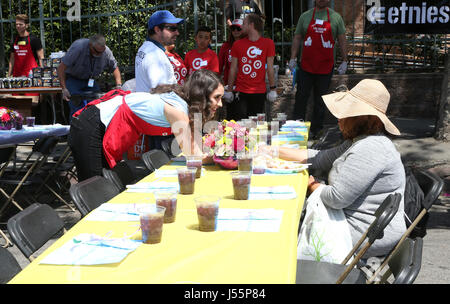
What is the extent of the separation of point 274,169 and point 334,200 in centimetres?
80

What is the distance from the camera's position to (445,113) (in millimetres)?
7949

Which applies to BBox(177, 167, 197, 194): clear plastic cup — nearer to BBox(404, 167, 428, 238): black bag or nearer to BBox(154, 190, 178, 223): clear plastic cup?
BBox(154, 190, 178, 223): clear plastic cup

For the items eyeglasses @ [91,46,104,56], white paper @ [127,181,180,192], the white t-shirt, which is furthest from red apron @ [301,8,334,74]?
white paper @ [127,181,180,192]

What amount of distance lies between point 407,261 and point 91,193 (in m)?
1.83

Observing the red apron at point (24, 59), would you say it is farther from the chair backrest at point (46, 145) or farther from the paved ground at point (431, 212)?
the chair backrest at point (46, 145)

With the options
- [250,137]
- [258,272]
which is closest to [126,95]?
[250,137]

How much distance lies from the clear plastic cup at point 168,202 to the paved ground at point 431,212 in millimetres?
2181

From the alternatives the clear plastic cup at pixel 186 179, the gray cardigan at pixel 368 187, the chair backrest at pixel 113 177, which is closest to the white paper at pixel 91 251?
the clear plastic cup at pixel 186 179

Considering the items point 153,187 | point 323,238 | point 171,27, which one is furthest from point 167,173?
point 171,27

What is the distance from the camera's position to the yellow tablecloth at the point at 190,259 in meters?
2.05

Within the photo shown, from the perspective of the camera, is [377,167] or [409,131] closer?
[377,167]
